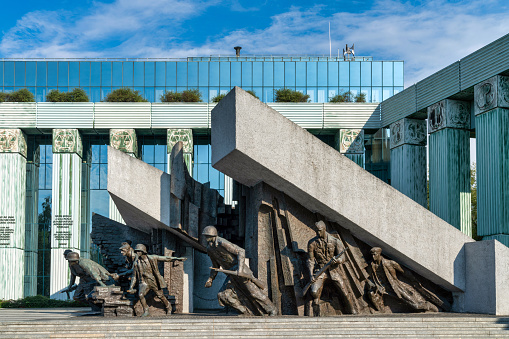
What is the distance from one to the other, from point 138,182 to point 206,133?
15256 mm

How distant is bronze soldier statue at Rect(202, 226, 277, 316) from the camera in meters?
10.2

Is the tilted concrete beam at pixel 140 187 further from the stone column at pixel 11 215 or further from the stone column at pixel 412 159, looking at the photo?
the stone column at pixel 11 215

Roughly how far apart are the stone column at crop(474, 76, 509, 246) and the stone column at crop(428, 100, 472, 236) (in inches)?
74.0

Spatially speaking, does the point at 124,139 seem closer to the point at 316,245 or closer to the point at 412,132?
the point at 412,132

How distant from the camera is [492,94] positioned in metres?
18.6

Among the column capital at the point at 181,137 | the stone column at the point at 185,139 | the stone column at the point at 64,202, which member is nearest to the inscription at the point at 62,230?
the stone column at the point at 64,202

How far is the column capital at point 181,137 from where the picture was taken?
26.5 m

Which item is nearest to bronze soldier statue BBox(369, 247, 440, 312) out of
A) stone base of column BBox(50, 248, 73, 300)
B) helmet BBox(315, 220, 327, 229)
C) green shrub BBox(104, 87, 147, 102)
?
helmet BBox(315, 220, 327, 229)

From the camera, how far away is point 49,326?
29.5 ft

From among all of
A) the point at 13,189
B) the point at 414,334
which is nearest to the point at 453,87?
the point at 414,334

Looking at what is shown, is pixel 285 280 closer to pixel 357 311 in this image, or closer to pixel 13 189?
pixel 357 311

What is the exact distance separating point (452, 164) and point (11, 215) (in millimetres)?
18186

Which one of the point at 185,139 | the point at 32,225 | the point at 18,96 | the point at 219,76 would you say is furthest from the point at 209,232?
the point at 219,76

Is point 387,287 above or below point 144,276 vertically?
below
